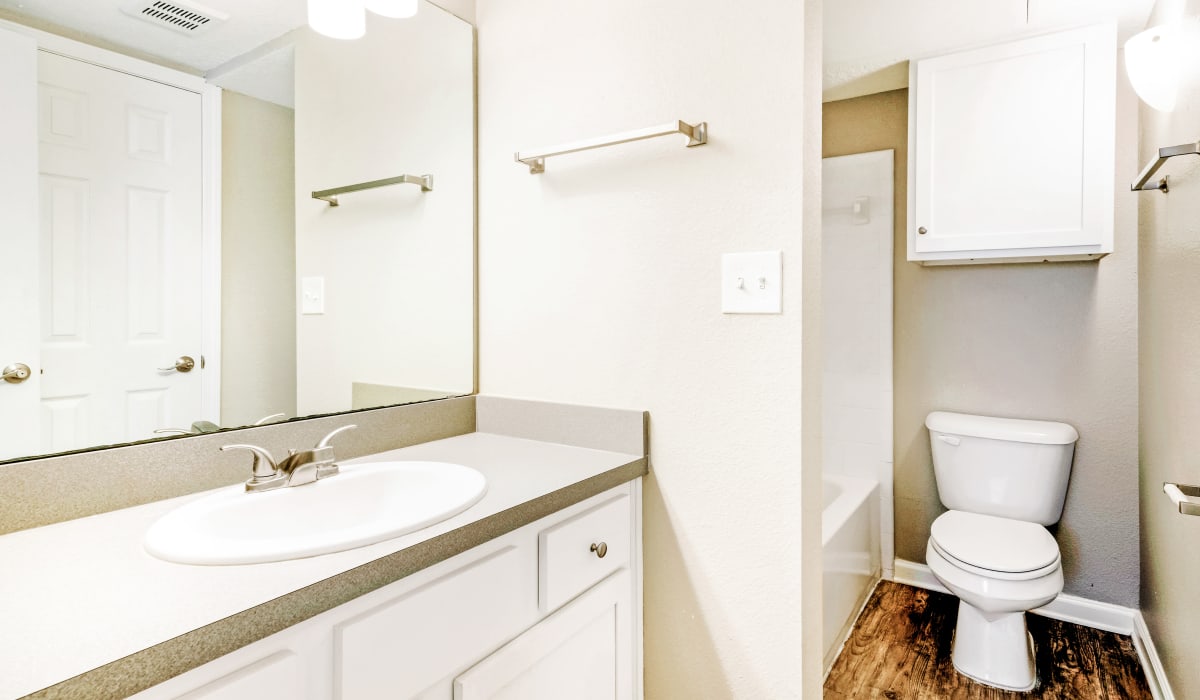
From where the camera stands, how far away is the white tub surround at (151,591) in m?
0.55

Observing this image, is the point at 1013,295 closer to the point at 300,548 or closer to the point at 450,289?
the point at 450,289

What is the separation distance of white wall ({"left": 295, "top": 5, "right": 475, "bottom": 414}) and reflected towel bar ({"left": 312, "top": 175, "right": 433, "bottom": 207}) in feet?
0.04

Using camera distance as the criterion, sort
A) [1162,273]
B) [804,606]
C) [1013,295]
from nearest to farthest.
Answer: [804,606] < [1162,273] < [1013,295]

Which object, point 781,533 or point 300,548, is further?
point 781,533

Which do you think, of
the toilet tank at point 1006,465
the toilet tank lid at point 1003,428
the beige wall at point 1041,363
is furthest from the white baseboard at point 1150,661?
the toilet tank lid at point 1003,428

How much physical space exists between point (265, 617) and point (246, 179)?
897 mm

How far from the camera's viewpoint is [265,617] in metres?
0.66

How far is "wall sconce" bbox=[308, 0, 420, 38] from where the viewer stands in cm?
130

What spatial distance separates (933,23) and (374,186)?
196 centimetres

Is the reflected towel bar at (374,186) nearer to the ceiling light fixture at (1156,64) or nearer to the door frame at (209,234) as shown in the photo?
the door frame at (209,234)

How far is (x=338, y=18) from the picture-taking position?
4.37 ft

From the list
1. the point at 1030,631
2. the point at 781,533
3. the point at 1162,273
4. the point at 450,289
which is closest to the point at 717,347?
the point at 781,533

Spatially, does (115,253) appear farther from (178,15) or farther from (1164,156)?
(1164,156)

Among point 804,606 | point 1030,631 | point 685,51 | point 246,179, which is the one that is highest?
point 685,51
